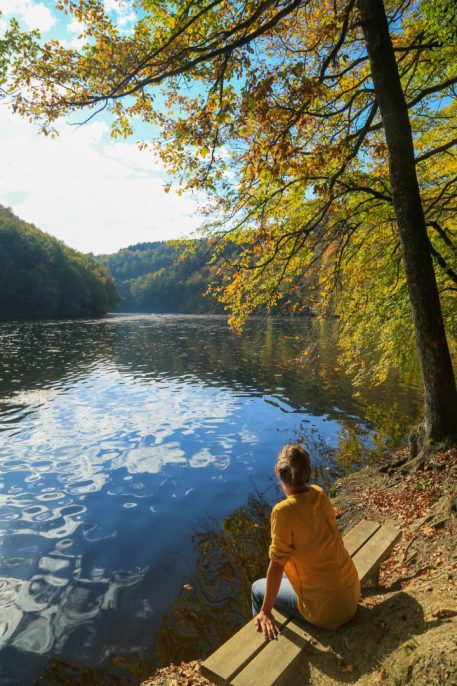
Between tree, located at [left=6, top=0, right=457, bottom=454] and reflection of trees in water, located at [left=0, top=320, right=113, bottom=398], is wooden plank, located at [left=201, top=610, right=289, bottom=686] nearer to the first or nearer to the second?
tree, located at [left=6, top=0, right=457, bottom=454]

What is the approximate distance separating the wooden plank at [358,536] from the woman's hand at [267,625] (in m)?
1.50

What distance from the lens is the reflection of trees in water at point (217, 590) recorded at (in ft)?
18.0

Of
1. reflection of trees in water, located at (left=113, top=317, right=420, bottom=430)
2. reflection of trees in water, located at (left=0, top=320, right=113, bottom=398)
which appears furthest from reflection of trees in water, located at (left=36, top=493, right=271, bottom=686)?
reflection of trees in water, located at (left=0, top=320, right=113, bottom=398)

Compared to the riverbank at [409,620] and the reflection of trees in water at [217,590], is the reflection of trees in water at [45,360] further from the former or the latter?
the riverbank at [409,620]

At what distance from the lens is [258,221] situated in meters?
9.36

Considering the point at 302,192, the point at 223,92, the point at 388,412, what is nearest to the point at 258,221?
the point at 302,192

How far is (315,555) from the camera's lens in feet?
10.7

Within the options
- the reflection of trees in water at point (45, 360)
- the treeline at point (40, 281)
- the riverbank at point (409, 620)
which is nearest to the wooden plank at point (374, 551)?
the riverbank at point (409, 620)

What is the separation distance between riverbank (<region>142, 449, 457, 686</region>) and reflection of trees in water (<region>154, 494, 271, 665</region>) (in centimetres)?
→ 57

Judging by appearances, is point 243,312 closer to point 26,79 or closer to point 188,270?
point 188,270

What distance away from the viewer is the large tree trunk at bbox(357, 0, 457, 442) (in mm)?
6395

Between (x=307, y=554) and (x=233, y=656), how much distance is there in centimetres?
98

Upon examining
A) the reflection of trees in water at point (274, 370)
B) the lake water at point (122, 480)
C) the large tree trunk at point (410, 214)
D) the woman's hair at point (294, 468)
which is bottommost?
the lake water at point (122, 480)

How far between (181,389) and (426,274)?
1677 cm
